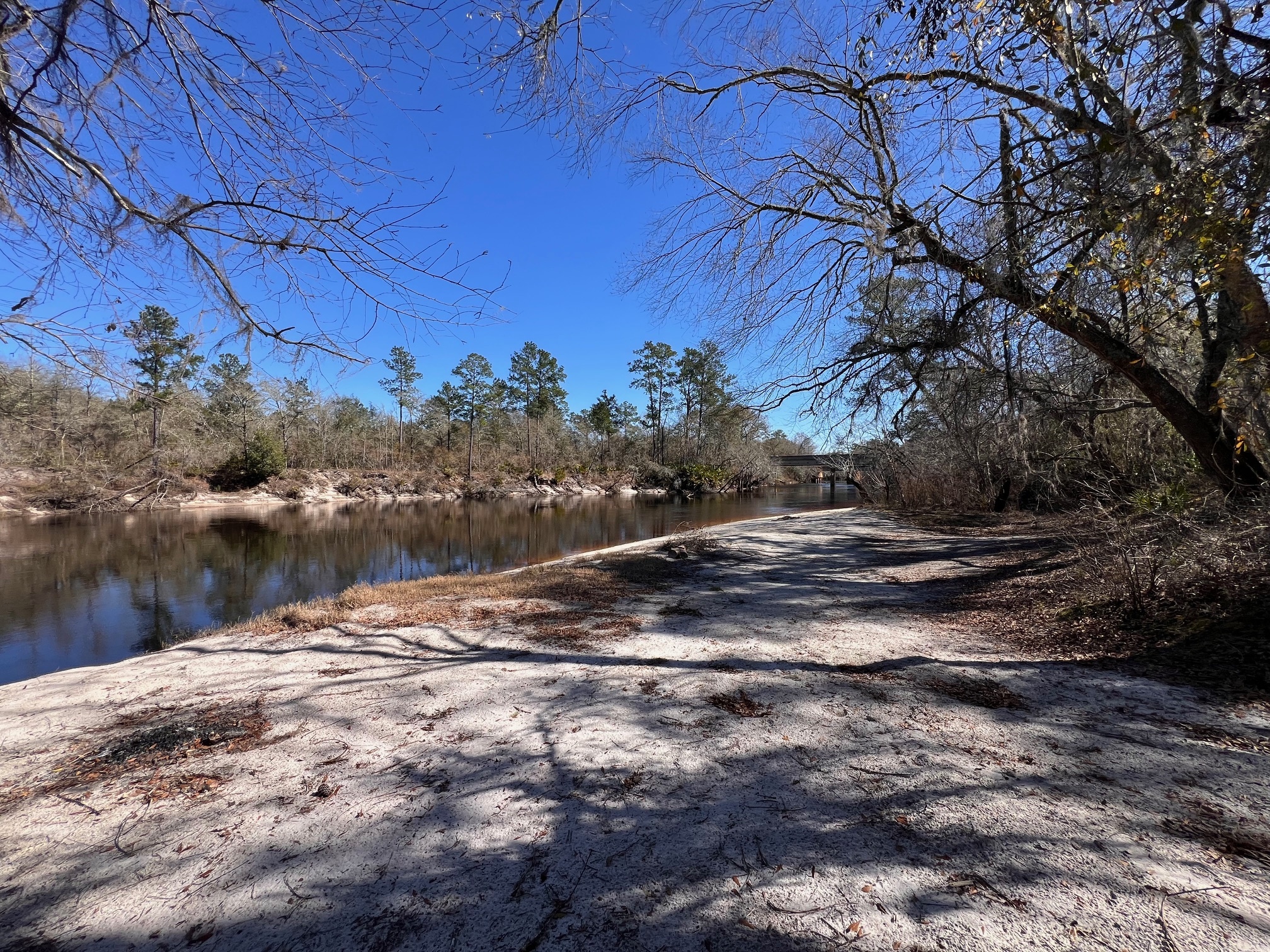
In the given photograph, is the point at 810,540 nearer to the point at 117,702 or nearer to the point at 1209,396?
the point at 1209,396

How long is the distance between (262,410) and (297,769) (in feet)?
6.66

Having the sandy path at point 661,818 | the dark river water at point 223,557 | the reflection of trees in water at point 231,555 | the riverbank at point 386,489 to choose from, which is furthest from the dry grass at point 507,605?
the riverbank at point 386,489

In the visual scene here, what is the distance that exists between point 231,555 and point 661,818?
19643 mm

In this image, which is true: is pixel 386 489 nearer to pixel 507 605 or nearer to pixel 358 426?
pixel 358 426

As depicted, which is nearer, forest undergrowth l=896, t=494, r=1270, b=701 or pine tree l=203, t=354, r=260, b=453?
pine tree l=203, t=354, r=260, b=453

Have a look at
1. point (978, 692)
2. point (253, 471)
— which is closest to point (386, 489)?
point (253, 471)

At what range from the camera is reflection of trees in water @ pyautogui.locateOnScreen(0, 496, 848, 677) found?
9.78 m

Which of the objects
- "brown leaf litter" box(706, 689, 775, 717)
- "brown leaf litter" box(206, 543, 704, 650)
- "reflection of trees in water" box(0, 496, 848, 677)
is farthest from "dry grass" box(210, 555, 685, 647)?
"reflection of trees in water" box(0, 496, 848, 677)

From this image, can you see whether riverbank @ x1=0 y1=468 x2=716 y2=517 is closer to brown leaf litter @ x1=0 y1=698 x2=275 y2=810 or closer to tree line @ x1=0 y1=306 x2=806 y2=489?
tree line @ x1=0 y1=306 x2=806 y2=489

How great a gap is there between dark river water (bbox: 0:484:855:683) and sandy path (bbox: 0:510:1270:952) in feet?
21.4

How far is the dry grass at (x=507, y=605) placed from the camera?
5.74 meters

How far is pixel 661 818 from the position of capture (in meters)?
2.29

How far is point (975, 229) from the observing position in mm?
5125

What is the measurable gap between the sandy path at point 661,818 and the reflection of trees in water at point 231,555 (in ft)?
24.2
